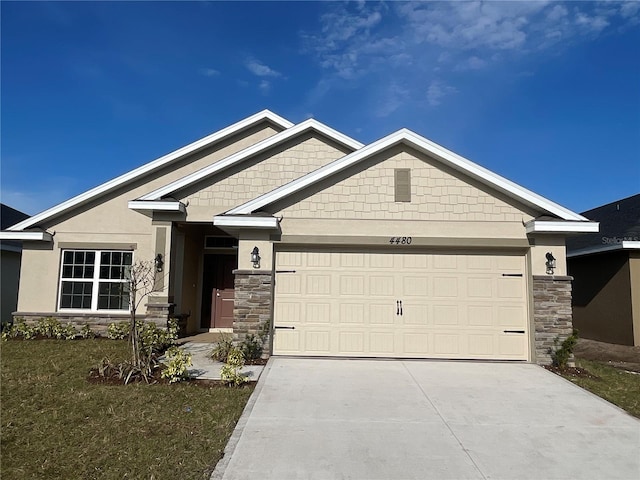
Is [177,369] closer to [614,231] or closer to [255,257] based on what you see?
[255,257]

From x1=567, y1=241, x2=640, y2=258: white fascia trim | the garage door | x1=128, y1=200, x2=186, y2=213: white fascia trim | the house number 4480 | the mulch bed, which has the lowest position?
the mulch bed

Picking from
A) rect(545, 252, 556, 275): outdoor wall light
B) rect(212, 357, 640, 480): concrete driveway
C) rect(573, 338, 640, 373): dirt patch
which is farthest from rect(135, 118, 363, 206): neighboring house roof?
rect(573, 338, 640, 373): dirt patch

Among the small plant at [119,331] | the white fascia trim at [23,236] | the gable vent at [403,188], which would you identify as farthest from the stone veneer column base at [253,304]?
the white fascia trim at [23,236]

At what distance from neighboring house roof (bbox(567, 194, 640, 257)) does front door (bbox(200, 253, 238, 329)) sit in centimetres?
1130

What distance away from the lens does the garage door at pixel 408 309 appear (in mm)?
9297

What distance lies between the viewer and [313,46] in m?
11.9

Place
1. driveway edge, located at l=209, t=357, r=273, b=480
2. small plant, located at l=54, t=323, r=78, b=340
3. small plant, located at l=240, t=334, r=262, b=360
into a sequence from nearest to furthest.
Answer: driveway edge, located at l=209, t=357, r=273, b=480, small plant, located at l=240, t=334, r=262, b=360, small plant, located at l=54, t=323, r=78, b=340

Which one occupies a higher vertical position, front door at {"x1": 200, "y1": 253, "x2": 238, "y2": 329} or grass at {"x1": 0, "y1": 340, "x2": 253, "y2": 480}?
front door at {"x1": 200, "y1": 253, "x2": 238, "y2": 329}

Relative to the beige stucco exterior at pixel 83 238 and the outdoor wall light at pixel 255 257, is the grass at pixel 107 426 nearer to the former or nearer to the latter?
the outdoor wall light at pixel 255 257

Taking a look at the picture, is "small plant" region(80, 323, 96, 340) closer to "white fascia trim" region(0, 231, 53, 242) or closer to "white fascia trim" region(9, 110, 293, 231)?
"white fascia trim" region(0, 231, 53, 242)

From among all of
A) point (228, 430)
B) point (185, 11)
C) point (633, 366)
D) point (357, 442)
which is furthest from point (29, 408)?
point (633, 366)

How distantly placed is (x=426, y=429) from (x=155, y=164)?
11.5 metres

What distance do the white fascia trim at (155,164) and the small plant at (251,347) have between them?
7324 millimetres

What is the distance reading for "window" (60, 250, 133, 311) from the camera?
12766mm
